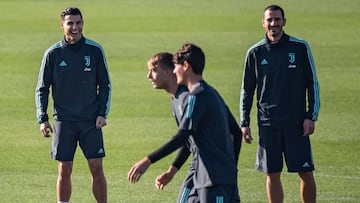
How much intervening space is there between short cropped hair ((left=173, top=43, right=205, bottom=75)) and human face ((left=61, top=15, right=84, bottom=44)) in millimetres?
3395

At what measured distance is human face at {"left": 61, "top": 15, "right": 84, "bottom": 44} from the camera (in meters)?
14.1

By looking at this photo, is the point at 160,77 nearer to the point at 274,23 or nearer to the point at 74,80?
the point at 274,23

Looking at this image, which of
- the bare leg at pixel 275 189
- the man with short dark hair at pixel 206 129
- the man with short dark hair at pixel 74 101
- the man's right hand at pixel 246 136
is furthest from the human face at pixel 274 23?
the man with short dark hair at pixel 206 129

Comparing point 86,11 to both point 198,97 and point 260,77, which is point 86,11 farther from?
point 198,97

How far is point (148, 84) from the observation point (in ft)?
81.8

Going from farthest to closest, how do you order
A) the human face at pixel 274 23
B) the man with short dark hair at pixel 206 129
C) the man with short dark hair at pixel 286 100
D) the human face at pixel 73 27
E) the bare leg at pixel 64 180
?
the bare leg at pixel 64 180
the human face at pixel 73 27
the man with short dark hair at pixel 286 100
the human face at pixel 274 23
the man with short dark hair at pixel 206 129

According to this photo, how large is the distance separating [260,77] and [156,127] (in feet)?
22.5

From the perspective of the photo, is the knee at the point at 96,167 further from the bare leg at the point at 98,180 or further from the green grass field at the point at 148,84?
the green grass field at the point at 148,84

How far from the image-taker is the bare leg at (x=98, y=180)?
14203 mm

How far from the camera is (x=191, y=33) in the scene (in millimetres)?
31172

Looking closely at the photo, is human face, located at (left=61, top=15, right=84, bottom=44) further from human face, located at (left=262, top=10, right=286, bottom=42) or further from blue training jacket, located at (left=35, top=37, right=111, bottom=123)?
human face, located at (left=262, top=10, right=286, bottom=42)

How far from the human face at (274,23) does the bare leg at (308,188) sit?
1.65m

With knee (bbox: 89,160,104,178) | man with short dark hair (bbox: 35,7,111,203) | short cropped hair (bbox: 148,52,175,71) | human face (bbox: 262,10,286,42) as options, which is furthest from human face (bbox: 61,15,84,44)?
short cropped hair (bbox: 148,52,175,71)

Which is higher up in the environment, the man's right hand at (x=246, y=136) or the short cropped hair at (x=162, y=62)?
the short cropped hair at (x=162, y=62)
